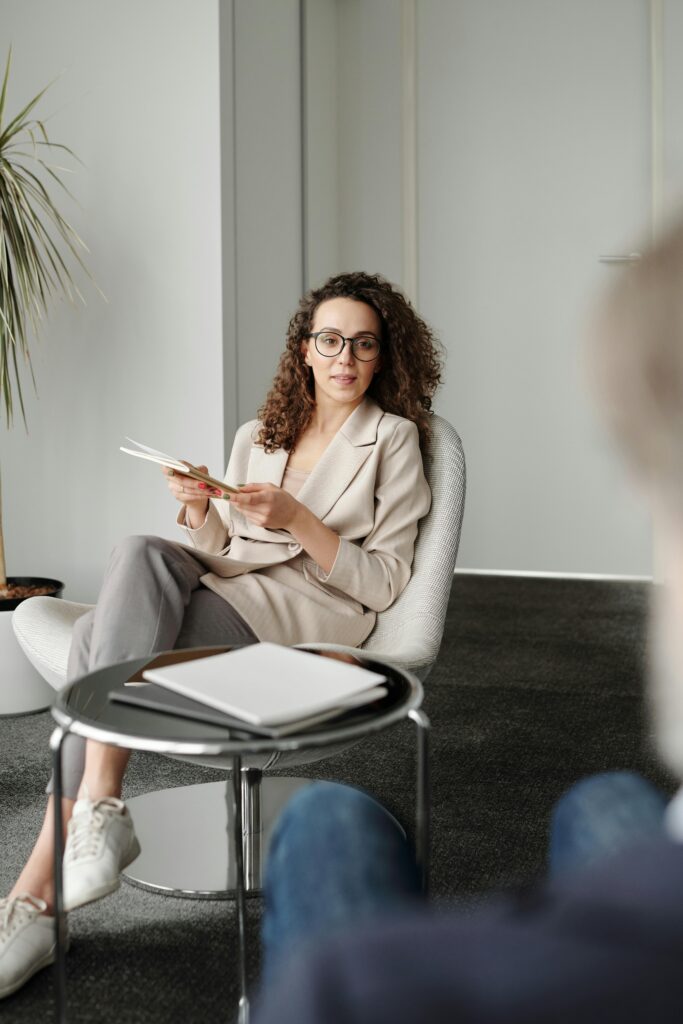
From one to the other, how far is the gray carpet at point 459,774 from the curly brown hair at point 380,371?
784mm

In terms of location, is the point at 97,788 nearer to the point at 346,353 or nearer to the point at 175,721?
the point at 175,721

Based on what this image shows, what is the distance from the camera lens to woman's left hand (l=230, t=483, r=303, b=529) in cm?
186

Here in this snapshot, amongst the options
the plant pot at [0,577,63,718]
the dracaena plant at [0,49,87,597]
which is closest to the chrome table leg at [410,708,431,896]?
the plant pot at [0,577,63,718]

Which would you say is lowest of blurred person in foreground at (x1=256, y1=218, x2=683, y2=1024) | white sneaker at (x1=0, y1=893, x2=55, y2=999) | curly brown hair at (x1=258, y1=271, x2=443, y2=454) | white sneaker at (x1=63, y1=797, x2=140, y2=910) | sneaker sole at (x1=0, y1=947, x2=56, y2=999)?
sneaker sole at (x1=0, y1=947, x2=56, y2=999)

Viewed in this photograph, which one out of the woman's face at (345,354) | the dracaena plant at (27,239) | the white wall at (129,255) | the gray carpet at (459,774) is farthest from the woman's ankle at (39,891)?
the white wall at (129,255)

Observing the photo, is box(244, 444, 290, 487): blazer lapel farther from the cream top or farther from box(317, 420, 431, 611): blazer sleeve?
box(317, 420, 431, 611): blazer sleeve

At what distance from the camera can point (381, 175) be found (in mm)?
4887

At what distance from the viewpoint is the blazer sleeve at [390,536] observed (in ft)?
6.34

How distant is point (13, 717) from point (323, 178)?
2.89 m

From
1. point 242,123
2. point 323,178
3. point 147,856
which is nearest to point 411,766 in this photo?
point 147,856

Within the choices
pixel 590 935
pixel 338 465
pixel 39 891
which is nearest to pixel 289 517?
pixel 338 465

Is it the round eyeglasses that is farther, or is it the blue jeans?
the round eyeglasses

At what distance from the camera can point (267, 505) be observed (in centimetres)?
186

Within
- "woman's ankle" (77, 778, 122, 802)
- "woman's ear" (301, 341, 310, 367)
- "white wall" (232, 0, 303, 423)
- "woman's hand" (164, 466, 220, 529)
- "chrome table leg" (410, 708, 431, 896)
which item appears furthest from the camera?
"white wall" (232, 0, 303, 423)
